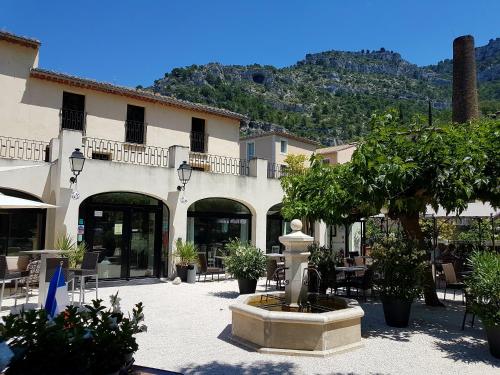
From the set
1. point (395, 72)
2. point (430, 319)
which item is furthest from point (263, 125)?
point (395, 72)

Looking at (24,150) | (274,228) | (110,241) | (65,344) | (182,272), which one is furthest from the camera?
(274,228)

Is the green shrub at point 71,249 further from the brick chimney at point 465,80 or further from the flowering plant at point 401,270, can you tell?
the brick chimney at point 465,80

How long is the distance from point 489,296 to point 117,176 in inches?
421

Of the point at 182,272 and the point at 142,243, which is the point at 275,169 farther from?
the point at 142,243

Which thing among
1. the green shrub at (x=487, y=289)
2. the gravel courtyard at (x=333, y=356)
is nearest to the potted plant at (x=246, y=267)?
the gravel courtyard at (x=333, y=356)

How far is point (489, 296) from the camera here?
600 cm

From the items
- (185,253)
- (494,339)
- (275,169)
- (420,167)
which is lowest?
(494,339)

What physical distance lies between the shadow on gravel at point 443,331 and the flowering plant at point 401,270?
2.13ft

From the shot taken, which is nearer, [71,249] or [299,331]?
[299,331]

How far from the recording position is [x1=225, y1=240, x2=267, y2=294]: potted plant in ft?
36.7

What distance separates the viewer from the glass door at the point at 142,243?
13.9m

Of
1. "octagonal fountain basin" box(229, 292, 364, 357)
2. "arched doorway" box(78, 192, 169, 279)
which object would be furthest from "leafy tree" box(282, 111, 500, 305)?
"arched doorway" box(78, 192, 169, 279)

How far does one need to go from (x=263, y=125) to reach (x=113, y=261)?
176 ft

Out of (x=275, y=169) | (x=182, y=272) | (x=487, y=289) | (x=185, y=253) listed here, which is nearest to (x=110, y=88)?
(x=275, y=169)
